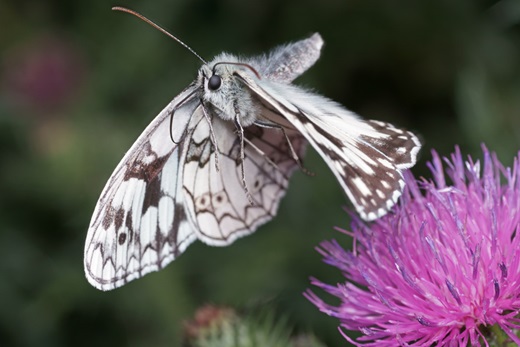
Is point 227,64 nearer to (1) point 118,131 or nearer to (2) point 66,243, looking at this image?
(1) point 118,131

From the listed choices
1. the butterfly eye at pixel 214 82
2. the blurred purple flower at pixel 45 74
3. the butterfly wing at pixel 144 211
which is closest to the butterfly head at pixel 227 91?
the butterfly eye at pixel 214 82

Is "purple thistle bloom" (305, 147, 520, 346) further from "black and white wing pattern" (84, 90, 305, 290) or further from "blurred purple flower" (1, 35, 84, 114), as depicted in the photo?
"blurred purple flower" (1, 35, 84, 114)

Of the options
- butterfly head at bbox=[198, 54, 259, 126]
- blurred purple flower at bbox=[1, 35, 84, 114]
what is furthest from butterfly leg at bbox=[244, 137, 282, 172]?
blurred purple flower at bbox=[1, 35, 84, 114]

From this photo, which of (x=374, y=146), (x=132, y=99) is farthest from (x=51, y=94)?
(x=374, y=146)

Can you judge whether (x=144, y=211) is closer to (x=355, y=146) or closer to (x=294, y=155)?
(x=294, y=155)

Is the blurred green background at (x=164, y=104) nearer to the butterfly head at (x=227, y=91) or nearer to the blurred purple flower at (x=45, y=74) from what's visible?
the blurred purple flower at (x=45, y=74)

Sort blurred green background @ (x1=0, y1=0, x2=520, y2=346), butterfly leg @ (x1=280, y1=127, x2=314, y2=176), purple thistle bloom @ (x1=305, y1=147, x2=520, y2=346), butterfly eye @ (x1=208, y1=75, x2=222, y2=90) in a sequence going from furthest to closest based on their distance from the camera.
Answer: blurred green background @ (x1=0, y1=0, x2=520, y2=346) → butterfly leg @ (x1=280, y1=127, x2=314, y2=176) → butterfly eye @ (x1=208, y1=75, x2=222, y2=90) → purple thistle bloom @ (x1=305, y1=147, x2=520, y2=346)
